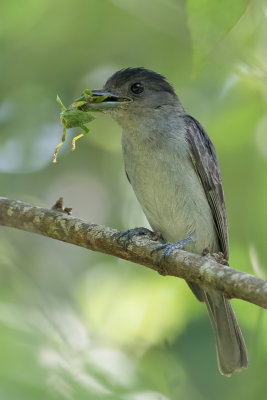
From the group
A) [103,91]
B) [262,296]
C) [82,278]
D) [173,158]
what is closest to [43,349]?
[262,296]

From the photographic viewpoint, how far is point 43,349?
2.31 m

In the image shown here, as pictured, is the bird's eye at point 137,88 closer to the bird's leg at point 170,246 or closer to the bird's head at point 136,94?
the bird's head at point 136,94

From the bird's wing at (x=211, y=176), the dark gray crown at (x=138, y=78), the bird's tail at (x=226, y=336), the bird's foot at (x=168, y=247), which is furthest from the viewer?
the dark gray crown at (x=138, y=78)

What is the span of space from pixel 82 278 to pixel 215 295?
4.85 ft

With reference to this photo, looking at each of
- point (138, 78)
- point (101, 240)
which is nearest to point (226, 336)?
point (101, 240)

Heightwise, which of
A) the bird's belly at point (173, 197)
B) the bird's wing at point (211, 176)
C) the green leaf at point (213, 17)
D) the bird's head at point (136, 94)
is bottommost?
the green leaf at point (213, 17)

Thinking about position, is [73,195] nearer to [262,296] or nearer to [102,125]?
[102,125]

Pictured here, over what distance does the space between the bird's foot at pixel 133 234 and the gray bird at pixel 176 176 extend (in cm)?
8

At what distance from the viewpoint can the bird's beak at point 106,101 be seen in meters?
4.41

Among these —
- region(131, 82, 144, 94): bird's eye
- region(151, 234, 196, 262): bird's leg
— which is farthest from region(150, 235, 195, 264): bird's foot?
region(131, 82, 144, 94): bird's eye

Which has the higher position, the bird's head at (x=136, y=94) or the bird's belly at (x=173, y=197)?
the bird's head at (x=136, y=94)

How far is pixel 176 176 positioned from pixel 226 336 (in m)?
1.29

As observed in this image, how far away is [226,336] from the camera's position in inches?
177

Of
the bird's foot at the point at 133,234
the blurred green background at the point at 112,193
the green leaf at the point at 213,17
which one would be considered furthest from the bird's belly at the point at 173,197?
the green leaf at the point at 213,17
